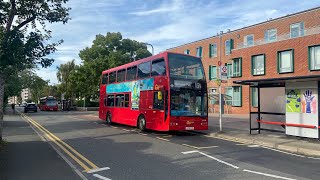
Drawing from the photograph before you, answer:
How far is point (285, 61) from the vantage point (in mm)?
33906

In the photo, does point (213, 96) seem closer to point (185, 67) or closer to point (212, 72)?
point (212, 72)

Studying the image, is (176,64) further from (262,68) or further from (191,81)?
(262,68)

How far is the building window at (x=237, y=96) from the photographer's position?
39.8m

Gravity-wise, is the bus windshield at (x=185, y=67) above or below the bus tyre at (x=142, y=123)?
above

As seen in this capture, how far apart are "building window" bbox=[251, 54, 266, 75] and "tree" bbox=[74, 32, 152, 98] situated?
Result: 875 inches

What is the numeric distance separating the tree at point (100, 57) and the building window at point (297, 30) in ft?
86.7

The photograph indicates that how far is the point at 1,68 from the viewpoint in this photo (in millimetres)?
10445

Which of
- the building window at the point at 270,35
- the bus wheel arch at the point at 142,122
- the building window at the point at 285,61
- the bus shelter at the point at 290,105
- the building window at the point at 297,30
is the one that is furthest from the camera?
the building window at the point at 270,35

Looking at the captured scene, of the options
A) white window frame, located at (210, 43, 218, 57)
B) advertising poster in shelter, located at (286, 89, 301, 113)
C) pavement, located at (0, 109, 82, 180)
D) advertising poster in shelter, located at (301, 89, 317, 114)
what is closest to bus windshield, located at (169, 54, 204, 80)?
advertising poster in shelter, located at (286, 89, 301, 113)

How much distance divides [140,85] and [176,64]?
312 centimetres

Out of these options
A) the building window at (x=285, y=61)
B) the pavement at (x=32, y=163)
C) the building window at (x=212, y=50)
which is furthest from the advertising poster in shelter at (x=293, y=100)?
the building window at (x=212, y=50)

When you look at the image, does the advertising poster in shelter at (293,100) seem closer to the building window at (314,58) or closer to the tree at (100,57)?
the building window at (314,58)

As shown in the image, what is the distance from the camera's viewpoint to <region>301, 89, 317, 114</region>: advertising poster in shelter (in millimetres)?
13133

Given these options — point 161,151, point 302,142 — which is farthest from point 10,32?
point 302,142
